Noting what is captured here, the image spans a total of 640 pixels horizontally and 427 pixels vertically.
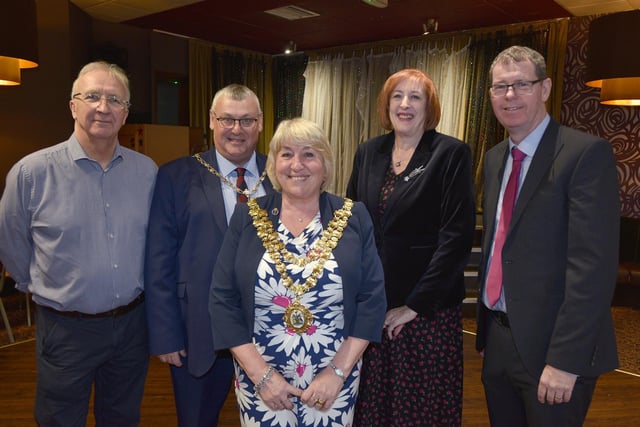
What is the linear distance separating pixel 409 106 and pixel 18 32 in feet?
8.33

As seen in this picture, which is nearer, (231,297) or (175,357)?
(231,297)

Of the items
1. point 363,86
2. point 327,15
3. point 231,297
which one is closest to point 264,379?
point 231,297

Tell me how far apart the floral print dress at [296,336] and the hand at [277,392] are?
37 mm

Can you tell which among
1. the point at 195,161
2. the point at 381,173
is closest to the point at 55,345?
the point at 195,161

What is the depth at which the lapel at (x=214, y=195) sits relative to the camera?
1.86 meters

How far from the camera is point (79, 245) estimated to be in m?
1.80

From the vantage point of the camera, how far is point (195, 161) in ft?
6.45

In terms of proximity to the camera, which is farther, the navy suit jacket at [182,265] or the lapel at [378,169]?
the lapel at [378,169]

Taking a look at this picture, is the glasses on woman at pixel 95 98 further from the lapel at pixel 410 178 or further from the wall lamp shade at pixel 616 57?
the wall lamp shade at pixel 616 57

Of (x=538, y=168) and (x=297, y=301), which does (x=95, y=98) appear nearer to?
(x=297, y=301)

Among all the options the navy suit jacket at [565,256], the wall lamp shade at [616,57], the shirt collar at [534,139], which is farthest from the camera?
the wall lamp shade at [616,57]

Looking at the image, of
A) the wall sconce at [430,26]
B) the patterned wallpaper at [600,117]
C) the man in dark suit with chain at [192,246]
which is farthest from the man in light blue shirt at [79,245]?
the patterned wallpaper at [600,117]

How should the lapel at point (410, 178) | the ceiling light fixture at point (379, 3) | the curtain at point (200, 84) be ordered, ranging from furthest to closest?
the curtain at point (200, 84) < the ceiling light fixture at point (379, 3) < the lapel at point (410, 178)

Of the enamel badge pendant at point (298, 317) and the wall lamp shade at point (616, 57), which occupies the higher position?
the wall lamp shade at point (616, 57)
